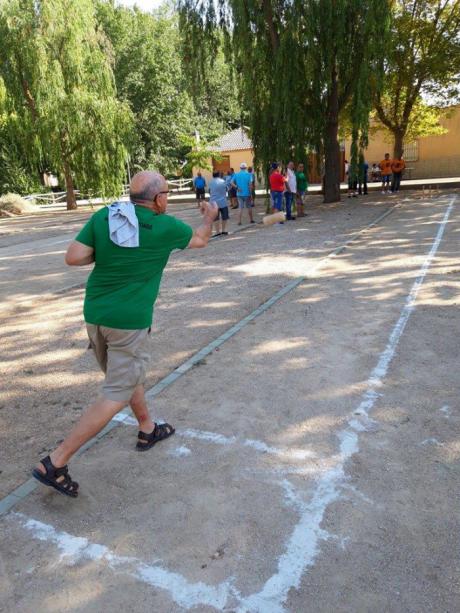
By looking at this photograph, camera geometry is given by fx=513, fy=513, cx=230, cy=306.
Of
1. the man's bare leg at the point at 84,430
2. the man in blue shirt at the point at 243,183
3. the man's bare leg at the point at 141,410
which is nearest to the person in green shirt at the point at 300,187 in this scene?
the man in blue shirt at the point at 243,183

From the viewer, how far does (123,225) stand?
9.30 feet

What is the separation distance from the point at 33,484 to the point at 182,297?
4484mm

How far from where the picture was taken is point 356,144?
1692 cm

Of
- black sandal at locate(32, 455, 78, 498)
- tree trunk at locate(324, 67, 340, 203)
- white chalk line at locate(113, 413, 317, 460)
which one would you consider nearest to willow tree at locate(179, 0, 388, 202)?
tree trunk at locate(324, 67, 340, 203)

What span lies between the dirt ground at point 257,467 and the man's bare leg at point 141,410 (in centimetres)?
18

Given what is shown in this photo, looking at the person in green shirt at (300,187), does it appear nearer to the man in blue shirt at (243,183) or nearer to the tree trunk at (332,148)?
the man in blue shirt at (243,183)

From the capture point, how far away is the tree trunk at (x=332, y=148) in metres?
17.2

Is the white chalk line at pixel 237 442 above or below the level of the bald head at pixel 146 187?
below

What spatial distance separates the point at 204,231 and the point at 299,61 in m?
15.1

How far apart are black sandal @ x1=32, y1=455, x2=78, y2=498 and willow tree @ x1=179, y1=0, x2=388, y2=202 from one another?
15.1 m

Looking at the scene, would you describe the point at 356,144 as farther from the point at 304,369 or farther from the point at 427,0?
the point at 304,369

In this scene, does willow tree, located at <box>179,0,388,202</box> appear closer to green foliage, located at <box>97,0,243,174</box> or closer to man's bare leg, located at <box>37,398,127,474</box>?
man's bare leg, located at <box>37,398,127,474</box>

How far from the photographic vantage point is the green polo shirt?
2.85m

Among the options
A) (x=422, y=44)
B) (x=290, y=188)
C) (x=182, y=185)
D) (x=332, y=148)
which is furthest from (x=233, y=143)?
(x=290, y=188)
